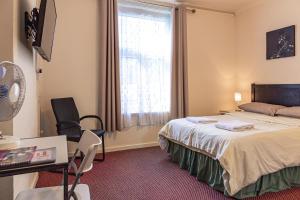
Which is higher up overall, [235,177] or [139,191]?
[235,177]

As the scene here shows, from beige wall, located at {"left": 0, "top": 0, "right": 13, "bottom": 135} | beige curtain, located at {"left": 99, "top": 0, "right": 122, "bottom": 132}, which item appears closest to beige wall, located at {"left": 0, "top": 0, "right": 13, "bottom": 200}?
beige wall, located at {"left": 0, "top": 0, "right": 13, "bottom": 135}

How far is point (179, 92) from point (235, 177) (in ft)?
7.51

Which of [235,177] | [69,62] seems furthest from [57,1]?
[235,177]

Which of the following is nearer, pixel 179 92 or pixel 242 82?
pixel 179 92

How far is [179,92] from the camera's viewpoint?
167 inches

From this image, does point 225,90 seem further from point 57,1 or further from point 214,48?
point 57,1

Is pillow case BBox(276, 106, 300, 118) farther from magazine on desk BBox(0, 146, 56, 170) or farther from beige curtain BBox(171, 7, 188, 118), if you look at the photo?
magazine on desk BBox(0, 146, 56, 170)

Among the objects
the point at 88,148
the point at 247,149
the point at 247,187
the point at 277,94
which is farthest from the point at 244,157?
the point at 277,94

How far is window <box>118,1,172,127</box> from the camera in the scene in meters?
3.93

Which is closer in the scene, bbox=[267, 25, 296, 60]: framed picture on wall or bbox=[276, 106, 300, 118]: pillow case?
bbox=[276, 106, 300, 118]: pillow case

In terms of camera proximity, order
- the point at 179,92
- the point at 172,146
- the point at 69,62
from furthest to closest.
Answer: the point at 179,92, the point at 69,62, the point at 172,146

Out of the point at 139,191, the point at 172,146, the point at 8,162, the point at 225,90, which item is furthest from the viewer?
the point at 225,90

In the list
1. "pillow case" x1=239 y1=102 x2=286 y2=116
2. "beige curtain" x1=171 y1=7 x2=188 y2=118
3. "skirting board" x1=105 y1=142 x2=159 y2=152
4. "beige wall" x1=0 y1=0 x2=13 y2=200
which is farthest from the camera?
"beige curtain" x1=171 y1=7 x2=188 y2=118

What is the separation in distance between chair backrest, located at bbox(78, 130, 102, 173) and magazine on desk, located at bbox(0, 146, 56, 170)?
0.17 metres
